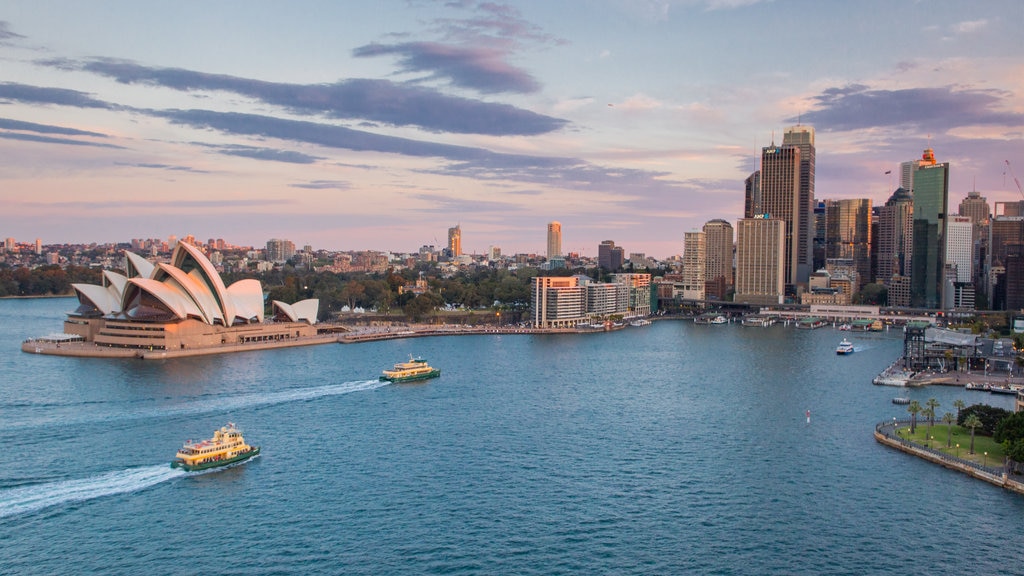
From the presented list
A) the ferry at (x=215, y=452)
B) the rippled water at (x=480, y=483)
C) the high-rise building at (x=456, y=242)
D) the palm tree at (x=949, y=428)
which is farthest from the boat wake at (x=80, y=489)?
the high-rise building at (x=456, y=242)

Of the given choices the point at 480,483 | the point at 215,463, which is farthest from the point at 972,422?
the point at 215,463

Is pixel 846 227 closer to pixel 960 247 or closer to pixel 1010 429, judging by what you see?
pixel 960 247

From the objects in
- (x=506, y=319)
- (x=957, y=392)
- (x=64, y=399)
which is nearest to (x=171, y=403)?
(x=64, y=399)

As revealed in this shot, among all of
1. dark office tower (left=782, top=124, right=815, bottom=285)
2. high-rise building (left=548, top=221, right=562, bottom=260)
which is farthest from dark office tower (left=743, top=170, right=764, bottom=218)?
high-rise building (left=548, top=221, right=562, bottom=260)

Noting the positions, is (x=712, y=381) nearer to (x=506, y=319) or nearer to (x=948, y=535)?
(x=948, y=535)

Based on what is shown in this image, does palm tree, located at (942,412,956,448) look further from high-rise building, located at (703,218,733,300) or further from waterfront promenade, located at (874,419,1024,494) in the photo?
high-rise building, located at (703,218,733,300)

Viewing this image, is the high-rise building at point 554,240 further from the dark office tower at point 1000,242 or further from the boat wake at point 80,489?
the boat wake at point 80,489
